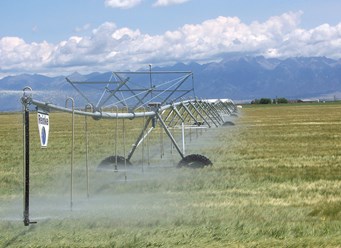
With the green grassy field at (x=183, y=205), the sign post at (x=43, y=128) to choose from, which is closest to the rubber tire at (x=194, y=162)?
the green grassy field at (x=183, y=205)

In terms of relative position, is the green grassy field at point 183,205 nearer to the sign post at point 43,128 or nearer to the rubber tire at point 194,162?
the rubber tire at point 194,162

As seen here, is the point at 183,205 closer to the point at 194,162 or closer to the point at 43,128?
the point at 43,128

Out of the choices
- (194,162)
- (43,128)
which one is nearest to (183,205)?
(43,128)

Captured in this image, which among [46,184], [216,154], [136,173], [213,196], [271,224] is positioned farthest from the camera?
[216,154]

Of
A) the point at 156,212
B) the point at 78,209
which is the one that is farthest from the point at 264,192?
the point at 78,209

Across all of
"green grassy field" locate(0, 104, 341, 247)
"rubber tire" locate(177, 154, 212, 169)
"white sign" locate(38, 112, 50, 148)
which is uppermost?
"white sign" locate(38, 112, 50, 148)

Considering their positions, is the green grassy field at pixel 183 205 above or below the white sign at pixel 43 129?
below

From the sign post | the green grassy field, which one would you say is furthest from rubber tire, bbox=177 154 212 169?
the sign post

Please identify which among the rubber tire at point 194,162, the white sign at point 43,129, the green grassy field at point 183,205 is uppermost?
the white sign at point 43,129

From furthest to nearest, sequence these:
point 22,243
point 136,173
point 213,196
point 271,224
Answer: point 136,173 < point 213,196 < point 271,224 < point 22,243

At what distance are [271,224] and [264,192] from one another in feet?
9.09

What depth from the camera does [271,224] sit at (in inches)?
317

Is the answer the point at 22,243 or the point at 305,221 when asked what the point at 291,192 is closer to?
the point at 305,221

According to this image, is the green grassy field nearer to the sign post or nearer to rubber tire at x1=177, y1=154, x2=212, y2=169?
rubber tire at x1=177, y1=154, x2=212, y2=169
